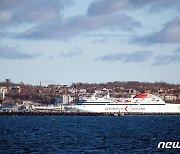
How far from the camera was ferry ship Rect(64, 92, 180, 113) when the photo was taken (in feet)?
455

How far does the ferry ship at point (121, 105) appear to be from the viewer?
5463 inches

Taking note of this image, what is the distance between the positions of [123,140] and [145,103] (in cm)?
9466

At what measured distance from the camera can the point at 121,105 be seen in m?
141

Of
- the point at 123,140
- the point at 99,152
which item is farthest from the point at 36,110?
the point at 99,152

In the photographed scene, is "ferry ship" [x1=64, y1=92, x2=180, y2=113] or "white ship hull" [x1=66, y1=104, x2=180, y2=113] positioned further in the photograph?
"ferry ship" [x1=64, y1=92, x2=180, y2=113]

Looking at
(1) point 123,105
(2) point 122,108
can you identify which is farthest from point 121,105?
(2) point 122,108

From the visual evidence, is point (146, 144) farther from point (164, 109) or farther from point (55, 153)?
point (164, 109)

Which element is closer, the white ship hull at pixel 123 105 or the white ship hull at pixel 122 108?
the white ship hull at pixel 122 108

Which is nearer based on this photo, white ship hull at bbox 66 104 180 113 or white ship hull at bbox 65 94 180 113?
white ship hull at bbox 66 104 180 113

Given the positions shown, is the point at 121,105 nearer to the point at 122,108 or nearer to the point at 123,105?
the point at 123,105

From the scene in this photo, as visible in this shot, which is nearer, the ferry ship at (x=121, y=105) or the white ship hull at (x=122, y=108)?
the white ship hull at (x=122, y=108)

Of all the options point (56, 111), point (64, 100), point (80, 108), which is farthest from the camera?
point (64, 100)

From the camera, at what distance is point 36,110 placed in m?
156

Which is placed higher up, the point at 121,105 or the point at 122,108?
the point at 121,105
